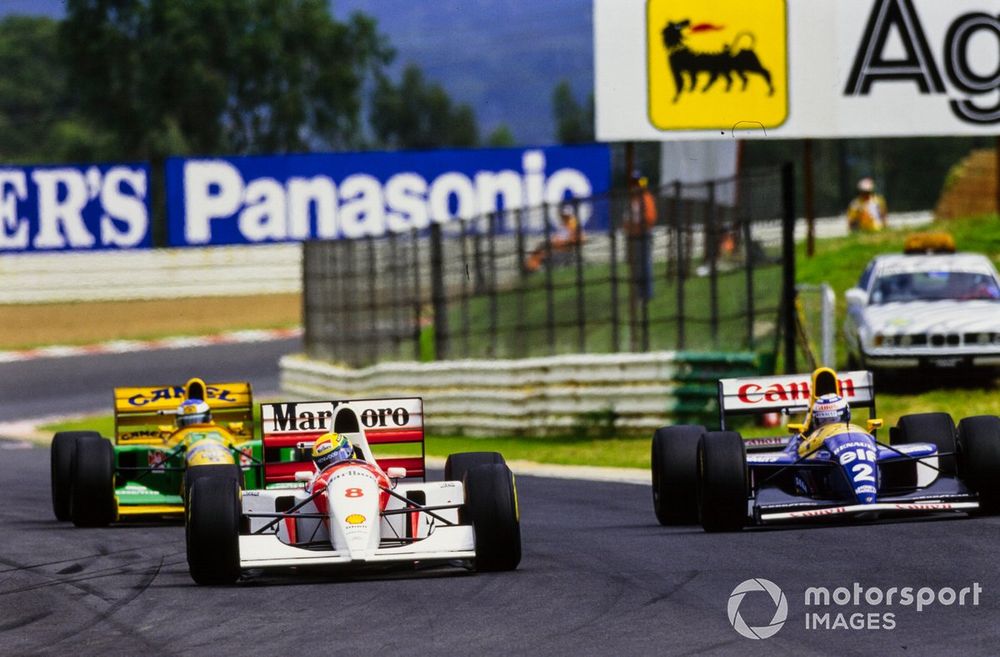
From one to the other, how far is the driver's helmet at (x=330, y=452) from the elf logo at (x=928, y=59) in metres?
Result: 17.8

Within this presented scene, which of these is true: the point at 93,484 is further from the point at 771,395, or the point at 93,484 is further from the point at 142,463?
the point at 771,395

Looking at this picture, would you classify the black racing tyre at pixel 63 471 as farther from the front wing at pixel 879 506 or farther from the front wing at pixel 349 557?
the front wing at pixel 879 506

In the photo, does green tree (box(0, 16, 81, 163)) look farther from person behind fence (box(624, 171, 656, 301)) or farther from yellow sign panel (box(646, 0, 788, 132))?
person behind fence (box(624, 171, 656, 301))

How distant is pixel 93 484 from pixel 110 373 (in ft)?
64.6

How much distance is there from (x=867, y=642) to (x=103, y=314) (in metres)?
32.0

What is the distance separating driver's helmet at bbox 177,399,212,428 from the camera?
15.3 metres

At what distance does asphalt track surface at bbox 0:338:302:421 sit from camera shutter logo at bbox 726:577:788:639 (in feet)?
67.4

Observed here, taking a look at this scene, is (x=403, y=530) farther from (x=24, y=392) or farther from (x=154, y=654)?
(x=24, y=392)

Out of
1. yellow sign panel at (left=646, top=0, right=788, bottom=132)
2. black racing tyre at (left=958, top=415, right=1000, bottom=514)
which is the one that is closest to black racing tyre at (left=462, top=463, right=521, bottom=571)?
black racing tyre at (left=958, top=415, right=1000, bottom=514)

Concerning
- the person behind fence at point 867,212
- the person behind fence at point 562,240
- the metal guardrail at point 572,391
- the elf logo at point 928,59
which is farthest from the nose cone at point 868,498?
the person behind fence at point 867,212

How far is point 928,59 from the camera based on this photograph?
2794 centimetres

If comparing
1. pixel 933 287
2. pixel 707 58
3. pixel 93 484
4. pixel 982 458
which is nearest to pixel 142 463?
pixel 93 484

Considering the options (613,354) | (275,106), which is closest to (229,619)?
(613,354)

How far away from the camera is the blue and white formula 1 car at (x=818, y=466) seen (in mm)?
12141
